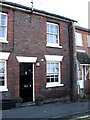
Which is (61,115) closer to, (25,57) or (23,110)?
(23,110)

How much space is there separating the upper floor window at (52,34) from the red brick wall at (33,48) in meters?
0.29

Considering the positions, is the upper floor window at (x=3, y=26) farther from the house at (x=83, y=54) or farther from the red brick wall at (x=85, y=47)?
the red brick wall at (x=85, y=47)

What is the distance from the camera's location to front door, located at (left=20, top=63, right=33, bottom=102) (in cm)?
1800

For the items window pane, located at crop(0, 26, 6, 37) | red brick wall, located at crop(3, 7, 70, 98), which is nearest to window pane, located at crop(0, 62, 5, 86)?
red brick wall, located at crop(3, 7, 70, 98)

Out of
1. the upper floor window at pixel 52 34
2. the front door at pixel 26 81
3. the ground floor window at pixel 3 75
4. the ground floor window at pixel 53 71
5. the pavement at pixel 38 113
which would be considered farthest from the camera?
the upper floor window at pixel 52 34

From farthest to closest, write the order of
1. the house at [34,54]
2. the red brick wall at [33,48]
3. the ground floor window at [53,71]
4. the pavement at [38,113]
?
the ground floor window at [53,71]
the red brick wall at [33,48]
the house at [34,54]
the pavement at [38,113]

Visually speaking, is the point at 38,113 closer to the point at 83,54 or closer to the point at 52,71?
the point at 52,71

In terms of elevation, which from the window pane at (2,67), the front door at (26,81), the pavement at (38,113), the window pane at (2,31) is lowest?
the pavement at (38,113)

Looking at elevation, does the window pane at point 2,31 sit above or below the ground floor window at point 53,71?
above

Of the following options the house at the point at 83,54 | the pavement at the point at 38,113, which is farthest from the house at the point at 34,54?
the house at the point at 83,54

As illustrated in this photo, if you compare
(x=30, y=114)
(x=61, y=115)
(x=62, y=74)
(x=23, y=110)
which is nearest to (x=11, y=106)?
(x=23, y=110)

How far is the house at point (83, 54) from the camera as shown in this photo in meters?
27.7

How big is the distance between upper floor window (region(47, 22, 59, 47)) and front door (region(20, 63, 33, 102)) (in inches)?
100

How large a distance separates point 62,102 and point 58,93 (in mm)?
686
